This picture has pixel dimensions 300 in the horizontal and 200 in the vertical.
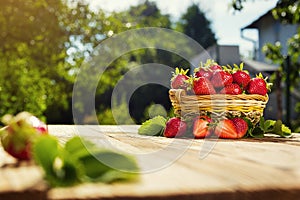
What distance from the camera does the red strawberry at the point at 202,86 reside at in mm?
1914

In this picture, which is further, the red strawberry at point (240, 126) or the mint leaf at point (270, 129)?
the mint leaf at point (270, 129)

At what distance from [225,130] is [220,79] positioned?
270mm

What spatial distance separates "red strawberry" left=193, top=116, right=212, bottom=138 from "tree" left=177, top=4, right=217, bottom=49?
2537 cm

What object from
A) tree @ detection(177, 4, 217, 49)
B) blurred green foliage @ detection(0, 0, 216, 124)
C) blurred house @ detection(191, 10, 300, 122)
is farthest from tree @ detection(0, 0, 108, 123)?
tree @ detection(177, 4, 217, 49)

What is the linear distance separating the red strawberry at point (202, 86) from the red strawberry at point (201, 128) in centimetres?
16

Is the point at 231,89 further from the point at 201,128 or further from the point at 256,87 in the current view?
the point at 201,128

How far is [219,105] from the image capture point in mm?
1896

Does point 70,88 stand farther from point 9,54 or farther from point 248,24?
point 248,24

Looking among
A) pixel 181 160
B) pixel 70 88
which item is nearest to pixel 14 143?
pixel 181 160

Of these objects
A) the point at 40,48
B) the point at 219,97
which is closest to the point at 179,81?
the point at 219,97

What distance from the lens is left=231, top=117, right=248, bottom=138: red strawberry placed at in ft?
6.03

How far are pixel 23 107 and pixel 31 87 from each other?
0.45m

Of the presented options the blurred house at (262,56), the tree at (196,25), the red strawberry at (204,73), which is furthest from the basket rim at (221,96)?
the tree at (196,25)

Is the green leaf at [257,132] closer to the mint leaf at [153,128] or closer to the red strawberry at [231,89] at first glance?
the red strawberry at [231,89]
